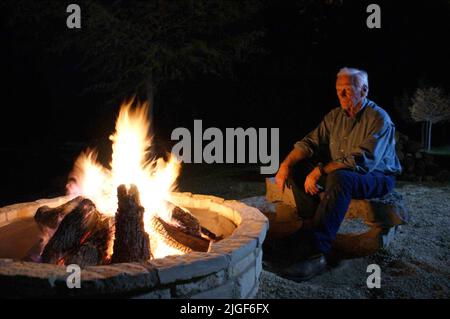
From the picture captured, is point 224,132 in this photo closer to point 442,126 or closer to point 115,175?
point 442,126

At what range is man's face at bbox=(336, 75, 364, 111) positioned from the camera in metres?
3.88

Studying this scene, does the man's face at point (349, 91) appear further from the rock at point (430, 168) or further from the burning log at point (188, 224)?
the rock at point (430, 168)

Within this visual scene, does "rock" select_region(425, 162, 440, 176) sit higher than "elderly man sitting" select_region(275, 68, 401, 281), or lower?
lower

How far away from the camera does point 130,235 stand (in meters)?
3.13

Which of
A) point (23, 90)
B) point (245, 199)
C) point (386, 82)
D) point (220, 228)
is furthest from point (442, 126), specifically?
point (23, 90)

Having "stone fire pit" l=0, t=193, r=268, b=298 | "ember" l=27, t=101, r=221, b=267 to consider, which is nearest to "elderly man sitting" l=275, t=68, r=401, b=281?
"stone fire pit" l=0, t=193, r=268, b=298

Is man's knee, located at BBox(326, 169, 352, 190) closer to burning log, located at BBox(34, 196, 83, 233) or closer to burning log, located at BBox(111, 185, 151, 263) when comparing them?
burning log, located at BBox(111, 185, 151, 263)

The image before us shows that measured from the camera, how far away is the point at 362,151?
375 cm

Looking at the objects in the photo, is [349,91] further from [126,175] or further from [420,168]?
[420,168]

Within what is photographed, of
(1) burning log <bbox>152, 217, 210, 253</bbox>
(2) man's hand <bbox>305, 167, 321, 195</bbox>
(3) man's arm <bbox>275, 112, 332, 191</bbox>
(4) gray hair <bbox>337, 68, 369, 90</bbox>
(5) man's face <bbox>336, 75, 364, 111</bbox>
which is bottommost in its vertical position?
(1) burning log <bbox>152, 217, 210, 253</bbox>

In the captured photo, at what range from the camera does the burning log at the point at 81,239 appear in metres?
3.08

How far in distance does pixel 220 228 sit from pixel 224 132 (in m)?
9.35

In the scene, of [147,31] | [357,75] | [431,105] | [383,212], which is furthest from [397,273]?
[431,105]

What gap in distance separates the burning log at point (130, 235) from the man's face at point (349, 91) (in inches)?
79.9
